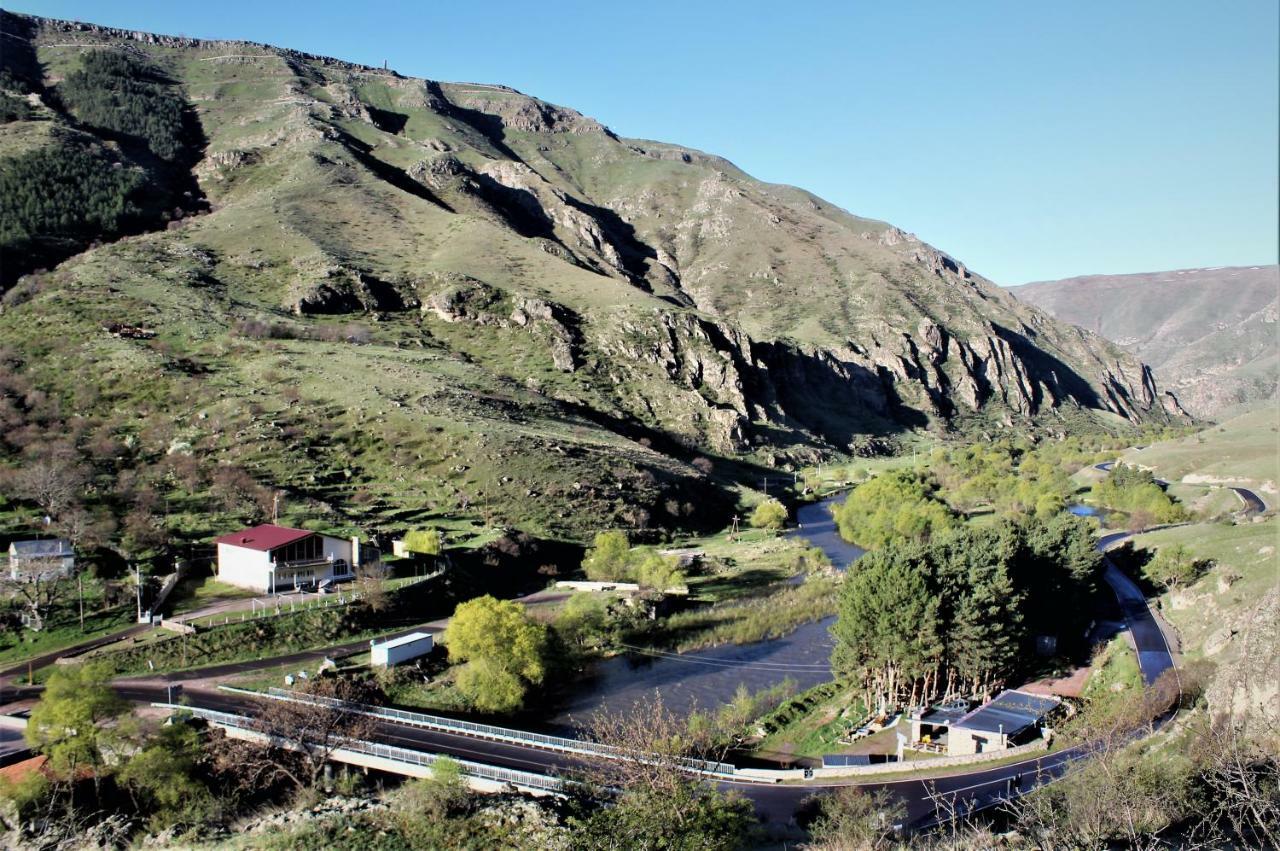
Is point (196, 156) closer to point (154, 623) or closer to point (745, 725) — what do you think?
point (154, 623)

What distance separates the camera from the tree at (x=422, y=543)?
6081 cm

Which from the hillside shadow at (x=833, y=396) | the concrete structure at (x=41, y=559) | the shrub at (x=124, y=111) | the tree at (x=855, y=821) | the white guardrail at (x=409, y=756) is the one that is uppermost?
the shrub at (x=124, y=111)

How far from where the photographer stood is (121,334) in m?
97.1

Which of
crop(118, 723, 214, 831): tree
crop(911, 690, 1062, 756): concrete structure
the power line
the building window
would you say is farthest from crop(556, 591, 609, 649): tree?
crop(118, 723, 214, 831): tree

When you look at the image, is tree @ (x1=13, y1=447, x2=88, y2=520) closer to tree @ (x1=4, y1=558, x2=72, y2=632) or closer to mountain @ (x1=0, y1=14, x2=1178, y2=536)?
mountain @ (x1=0, y1=14, x2=1178, y2=536)

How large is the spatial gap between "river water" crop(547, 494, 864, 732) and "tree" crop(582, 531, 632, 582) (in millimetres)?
15119

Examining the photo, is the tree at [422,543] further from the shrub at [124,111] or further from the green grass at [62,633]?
the shrub at [124,111]

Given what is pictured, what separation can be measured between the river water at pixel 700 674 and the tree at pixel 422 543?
1681 cm

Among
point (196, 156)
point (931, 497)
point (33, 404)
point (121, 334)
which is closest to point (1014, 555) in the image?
point (931, 497)

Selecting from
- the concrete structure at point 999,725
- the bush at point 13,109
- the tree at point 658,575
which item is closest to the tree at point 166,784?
the concrete structure at point 999,725

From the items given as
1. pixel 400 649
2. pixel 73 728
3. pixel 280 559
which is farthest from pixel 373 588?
pixel 73 728

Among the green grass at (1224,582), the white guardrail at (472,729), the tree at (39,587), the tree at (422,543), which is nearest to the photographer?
the white guardrail at (472,729)

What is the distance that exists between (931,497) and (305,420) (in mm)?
61963

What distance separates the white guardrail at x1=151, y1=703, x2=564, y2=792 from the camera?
101ft
